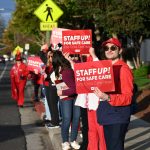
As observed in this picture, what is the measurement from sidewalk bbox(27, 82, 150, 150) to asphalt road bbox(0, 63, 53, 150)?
0.19m

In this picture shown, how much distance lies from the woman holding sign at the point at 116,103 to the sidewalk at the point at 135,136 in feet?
10.6

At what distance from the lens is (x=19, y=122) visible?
1465 cm

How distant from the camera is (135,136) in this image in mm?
10844

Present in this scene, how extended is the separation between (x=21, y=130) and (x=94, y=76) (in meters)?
7.24

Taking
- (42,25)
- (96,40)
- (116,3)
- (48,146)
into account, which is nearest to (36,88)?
(42,25)

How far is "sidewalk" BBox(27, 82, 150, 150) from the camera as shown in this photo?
9845mm

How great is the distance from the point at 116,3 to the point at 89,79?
18.8 metres

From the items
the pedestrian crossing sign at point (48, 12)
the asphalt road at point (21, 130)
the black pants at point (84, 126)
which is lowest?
the asphalt road at point (21, 130)

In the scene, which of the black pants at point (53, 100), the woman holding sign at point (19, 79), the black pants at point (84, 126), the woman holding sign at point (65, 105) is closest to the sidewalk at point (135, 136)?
the black pants at point (53, 100)

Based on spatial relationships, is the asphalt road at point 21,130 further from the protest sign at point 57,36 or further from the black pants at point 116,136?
the black pants at point 116,136

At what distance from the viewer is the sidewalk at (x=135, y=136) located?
984 cm

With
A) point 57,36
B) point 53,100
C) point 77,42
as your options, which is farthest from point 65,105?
point 57,36

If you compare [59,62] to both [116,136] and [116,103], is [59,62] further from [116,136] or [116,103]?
[116,103]

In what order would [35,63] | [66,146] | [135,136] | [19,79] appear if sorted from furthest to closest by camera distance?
1. [19,79]
2. [35,63]
3. [135,136]
4. [66,146]
